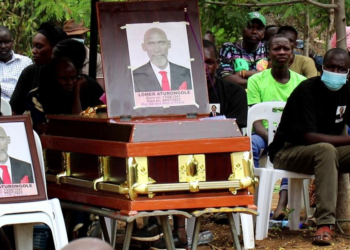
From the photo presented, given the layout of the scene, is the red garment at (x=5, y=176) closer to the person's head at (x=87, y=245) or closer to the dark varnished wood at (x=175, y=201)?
the dark varnished wood at (x=175, y=201)

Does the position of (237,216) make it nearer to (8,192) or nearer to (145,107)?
(145,107)

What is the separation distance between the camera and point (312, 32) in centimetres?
1634

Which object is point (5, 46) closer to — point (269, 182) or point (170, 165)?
point (269, 182)

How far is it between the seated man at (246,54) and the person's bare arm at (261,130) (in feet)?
4.58

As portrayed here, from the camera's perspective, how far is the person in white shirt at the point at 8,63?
908 centimetres

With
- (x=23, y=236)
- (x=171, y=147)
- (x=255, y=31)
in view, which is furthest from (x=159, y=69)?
(x=255, y=31)

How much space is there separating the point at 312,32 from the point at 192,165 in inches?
463

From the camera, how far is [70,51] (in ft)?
24.5

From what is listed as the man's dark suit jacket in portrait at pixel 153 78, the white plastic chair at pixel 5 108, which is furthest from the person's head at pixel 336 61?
the white plastic chair at pixel 5 108

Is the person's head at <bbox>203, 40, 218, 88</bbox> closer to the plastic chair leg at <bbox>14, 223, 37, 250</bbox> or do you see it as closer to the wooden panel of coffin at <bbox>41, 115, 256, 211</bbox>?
the wooden panel of coffin at <bbox>41, 115, 256, 211</bbox>

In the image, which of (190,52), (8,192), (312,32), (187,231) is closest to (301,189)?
(187,231)

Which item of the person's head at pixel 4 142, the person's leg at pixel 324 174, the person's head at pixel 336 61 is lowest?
the person's leg at pixel 324 174

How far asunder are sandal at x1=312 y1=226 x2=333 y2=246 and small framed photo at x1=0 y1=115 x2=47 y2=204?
97.3 inches

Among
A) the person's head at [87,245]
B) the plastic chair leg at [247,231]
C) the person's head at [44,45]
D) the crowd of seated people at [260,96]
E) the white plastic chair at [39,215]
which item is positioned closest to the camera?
the person's head at [87,245]
